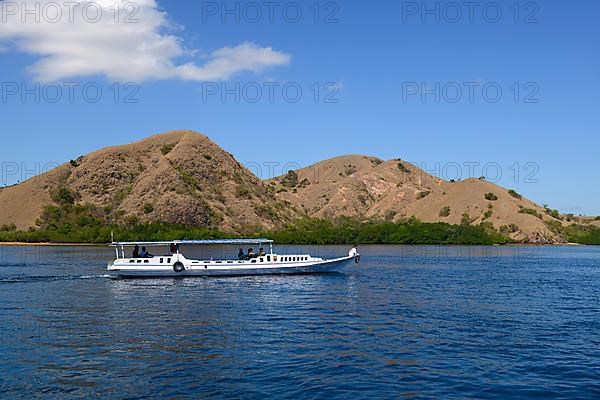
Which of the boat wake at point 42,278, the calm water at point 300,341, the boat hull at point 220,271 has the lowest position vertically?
the calm water at point 300,341

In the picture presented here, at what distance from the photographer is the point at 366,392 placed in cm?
2530

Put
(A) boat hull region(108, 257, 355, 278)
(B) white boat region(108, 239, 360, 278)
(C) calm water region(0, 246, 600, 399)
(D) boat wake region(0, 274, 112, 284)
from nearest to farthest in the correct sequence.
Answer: (C) calm water region(0, 246, 600, 399)
(D) boat wake region(0, 274, 112, 284)
(B) white boat region(108, 239, 360, 278)
(A) boat hull region(108, 257, 355, 278)

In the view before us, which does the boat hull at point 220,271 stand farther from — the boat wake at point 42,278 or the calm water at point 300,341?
the calm water at point 300,341

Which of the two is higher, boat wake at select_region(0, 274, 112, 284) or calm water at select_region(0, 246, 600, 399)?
boat wake at select_region(0, 274, 112, 284)

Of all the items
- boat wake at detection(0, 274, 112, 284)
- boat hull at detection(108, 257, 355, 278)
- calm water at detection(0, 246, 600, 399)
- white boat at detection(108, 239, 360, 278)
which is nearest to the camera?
calm water at detection(0, 246, 600, 399)

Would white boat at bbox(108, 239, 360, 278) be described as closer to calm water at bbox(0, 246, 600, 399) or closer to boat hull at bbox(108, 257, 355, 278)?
boat hull at bbox(108, 257, 355, 278)

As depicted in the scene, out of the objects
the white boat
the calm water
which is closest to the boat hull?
the white boat

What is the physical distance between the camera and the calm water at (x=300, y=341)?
1027 inches

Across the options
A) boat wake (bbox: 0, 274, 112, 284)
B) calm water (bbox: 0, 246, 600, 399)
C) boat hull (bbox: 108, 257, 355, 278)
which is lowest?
calm water (bbox: 0, 246, 600, 399)

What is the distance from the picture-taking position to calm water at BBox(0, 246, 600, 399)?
85.6 feet

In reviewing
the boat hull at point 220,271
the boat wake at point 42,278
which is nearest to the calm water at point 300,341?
the boat wake at point 42,278

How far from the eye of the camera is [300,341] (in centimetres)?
3494

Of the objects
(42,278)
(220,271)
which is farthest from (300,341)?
(42,278)

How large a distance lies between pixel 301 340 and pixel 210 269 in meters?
42.5
